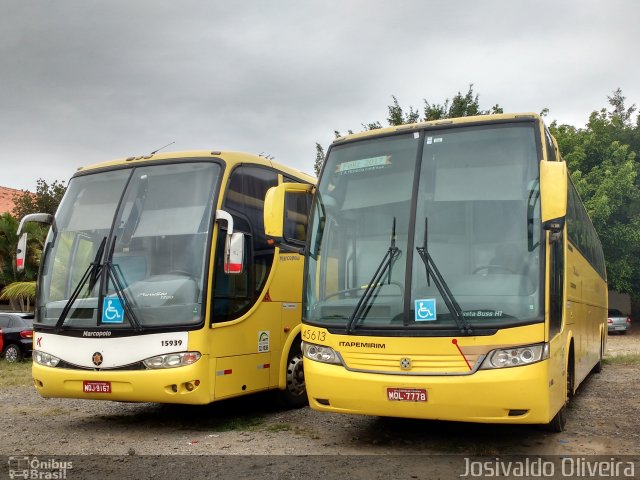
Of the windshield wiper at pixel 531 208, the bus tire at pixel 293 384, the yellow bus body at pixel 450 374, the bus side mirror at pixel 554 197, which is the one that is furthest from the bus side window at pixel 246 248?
the bus side mirror at pixel 554 197

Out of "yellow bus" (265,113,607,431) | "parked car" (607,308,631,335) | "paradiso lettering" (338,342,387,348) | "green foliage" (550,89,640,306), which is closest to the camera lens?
"yellow bus" (265,113,607,431)

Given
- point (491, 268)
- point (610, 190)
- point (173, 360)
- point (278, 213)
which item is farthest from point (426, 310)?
point (610, 190)

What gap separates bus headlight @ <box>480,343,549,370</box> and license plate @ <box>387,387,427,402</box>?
1.94 ft

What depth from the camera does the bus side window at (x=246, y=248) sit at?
7.98 meters

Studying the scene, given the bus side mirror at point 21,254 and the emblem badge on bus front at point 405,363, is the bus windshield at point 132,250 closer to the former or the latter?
the bus side mirror at point 21,254

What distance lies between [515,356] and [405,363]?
3.20 feet

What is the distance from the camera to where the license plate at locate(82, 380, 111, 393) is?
7.63 m

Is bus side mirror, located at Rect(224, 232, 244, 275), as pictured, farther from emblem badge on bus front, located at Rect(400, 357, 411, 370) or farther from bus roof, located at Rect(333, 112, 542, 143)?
emblem badge on bus front, located at Rect(400, 357, 411, 370)

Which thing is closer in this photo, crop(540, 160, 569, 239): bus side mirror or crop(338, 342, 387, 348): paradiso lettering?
crop(540, 160, 569, 239): bus side mirror

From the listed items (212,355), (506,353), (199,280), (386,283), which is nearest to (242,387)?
(212,355)

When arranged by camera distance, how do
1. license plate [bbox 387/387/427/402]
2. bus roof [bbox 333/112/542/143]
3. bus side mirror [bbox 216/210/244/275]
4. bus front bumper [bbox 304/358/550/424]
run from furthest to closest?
bus side mirror [bbox 216/210/244/275] → bus roof [bbox 333/112/542/143] → license plate [bbox 387/387/427/402] → bus front bumper [bbox 304/358/550/424]

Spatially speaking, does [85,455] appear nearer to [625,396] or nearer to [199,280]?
[199,280]

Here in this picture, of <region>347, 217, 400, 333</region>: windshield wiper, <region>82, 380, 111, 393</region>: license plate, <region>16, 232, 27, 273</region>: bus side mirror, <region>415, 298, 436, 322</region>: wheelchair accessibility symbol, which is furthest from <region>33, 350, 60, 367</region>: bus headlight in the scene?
<region>415, 298, 436, 322</region>: wheelchair accessibility symbol

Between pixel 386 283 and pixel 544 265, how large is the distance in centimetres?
145
